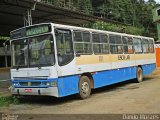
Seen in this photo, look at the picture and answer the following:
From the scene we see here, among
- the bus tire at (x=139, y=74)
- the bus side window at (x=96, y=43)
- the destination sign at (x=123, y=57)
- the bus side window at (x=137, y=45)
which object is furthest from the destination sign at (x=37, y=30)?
the bus tire at (x=139, y=74)

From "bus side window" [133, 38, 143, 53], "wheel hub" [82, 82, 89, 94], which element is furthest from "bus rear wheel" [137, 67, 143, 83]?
"wheel hub" [82, 82, 89, 94]

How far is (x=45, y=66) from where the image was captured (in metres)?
12.2

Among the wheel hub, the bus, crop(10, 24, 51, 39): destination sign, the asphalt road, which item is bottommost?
the asphalt road

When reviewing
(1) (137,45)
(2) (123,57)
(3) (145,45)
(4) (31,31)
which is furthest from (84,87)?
(3) (145,45)

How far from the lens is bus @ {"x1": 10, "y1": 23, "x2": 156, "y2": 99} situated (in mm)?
12156

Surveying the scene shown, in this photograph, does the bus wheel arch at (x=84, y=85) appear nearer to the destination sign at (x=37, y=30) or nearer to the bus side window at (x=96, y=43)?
the bus side window at (x=96, y=43)

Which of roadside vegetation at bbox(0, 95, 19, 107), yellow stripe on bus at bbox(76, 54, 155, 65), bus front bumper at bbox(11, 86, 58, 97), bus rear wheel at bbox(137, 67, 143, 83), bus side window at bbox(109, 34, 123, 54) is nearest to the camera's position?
bus front bumper at bbox(11, 86, 58, 97)

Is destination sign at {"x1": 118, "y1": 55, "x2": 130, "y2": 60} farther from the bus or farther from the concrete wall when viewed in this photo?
the concrete wall

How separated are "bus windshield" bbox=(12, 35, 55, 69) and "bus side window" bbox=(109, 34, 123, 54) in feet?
15.9

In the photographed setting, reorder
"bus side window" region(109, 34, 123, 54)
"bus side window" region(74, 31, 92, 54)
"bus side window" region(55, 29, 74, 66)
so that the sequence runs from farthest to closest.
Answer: "bus side window" region(109, 34, 123, 54) < "bus side window" region(74, 31, 92, 54) < "bus side window" region(55, 29, 74, 66)

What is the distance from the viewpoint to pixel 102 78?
49.9 ft

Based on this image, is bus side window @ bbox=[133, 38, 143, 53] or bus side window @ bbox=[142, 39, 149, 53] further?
bus side window @ bbox=[142, 39, 149, 53]

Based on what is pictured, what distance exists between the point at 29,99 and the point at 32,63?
93.2 inches

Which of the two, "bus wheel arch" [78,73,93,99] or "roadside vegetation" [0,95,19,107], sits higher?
"bus wheel arch" [78,73,93,99]
